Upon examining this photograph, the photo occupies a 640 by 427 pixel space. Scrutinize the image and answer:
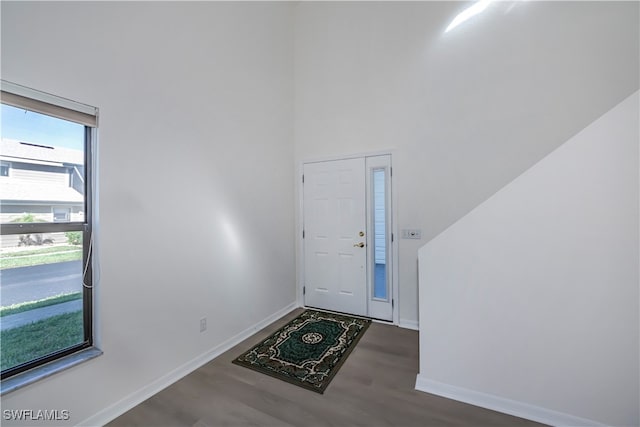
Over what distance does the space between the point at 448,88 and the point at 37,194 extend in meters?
3.77

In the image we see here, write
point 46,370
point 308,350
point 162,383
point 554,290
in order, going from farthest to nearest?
point 308,350 < point 162,383 < point 554,290 < point 46,370

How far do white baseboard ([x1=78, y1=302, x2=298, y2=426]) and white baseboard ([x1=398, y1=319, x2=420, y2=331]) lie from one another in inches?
68.5

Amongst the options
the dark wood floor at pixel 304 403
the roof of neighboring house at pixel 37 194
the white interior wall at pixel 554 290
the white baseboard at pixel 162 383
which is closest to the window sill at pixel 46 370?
the white baseboard at pixel 162 383

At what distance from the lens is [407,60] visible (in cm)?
323

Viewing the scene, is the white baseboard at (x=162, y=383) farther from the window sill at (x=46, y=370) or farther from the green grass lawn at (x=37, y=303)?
the green grass lawn at (x=37, y=303)

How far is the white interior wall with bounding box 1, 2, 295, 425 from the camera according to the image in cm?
158

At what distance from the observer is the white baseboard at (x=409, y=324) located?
10.4ft

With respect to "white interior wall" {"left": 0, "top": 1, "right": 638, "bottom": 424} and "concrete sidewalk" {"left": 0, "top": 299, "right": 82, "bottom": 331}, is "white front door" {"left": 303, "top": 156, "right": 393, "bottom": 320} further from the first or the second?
"concrete sidewalk" {"left": 0, "top": 299, "right": 82, "bottom": 331}

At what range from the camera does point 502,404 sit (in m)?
1.82

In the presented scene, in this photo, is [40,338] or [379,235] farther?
[379,235]

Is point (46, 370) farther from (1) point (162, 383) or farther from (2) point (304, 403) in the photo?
(2) point (304, 403)

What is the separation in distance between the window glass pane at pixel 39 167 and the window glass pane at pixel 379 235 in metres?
2.91

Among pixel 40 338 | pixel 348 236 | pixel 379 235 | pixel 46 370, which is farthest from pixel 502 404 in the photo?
pixel 40 338

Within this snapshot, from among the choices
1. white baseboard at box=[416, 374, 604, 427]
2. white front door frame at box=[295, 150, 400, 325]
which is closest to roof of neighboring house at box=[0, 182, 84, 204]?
white front door frame at box=[295, 150, 400, 325]
